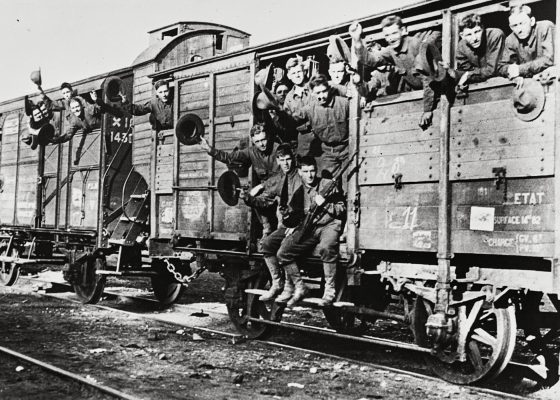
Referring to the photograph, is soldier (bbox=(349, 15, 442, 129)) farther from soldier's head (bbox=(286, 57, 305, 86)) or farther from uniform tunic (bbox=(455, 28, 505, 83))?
soldier's head (bbox=(286, 57, 305, 86))

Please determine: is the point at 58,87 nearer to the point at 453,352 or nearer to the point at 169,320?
the point at 169,320

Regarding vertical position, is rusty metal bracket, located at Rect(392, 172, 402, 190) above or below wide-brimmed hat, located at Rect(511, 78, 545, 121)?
below

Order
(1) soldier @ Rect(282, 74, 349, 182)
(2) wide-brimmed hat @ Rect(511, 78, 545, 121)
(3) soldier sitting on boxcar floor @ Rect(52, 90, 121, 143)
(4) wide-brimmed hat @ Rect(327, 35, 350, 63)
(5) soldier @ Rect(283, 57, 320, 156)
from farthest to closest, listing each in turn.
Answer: (3) soldier sitting on boxcar floor @ Rect(52, 90, 121, 143)
(5) soldier @ Rect(283, 57, 320, 156)
(1) soldier @ Rect(282, 74, 349, 182)
(4) wide-brimmed hat @ Rect(327, 35, 350, 63)
(2) wide-brimmed hat @ Rect(511, 78, 545, 121)

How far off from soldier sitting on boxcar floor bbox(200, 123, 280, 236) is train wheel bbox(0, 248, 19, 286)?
26.0ft

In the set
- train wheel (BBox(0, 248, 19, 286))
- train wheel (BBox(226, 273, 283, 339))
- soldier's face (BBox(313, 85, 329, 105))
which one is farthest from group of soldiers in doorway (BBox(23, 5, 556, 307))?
train wheel (BBox(0, 248, 19, 286))

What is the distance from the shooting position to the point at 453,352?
6.55m

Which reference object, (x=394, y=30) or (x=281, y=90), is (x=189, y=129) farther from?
(x=394, y=30)

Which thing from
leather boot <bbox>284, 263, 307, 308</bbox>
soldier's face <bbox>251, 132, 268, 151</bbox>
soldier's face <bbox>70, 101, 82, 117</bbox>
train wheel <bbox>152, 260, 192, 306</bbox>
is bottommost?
train wheel <bbox>152, 260, 192, 306</bbox>

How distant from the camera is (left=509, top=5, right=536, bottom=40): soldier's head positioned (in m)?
5.84

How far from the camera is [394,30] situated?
22.3 feet

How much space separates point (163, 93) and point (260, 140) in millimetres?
2851

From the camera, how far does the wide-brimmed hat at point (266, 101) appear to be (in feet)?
25.3

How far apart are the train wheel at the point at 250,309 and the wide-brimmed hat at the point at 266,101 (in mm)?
2312

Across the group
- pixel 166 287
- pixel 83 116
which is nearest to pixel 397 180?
pixel 166 287
